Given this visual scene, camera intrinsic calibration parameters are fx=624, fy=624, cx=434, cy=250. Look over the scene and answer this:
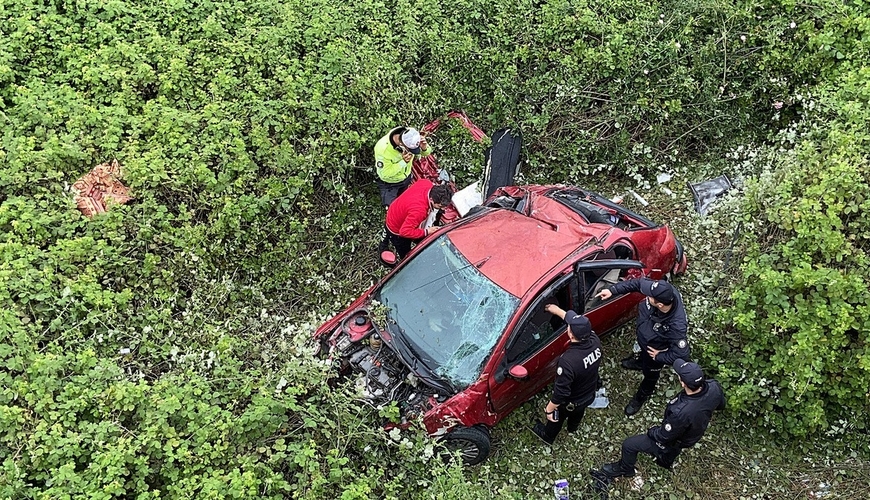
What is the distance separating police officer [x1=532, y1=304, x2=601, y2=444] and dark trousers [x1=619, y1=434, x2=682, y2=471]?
52cm

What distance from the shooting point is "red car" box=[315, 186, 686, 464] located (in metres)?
5.64

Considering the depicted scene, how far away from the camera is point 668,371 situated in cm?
673

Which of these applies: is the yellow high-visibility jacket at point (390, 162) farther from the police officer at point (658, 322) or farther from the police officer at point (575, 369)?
the police officer at point (658, 322)

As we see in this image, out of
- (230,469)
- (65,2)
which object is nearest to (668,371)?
(230,469)

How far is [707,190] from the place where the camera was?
8.16 metres

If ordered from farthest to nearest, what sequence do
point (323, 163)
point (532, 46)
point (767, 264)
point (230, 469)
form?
point (532, 46)
point (323, 163)
point (767, 264)
point (230, 469)

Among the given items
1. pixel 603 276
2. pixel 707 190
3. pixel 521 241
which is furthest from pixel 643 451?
pixel 707 190

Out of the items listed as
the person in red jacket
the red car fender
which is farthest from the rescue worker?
the red car fender

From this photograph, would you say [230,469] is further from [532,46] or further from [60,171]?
[532,46]

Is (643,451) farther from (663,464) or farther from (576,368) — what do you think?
(576,368)

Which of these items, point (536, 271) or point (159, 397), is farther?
point (536, 271)

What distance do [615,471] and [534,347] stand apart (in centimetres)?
141

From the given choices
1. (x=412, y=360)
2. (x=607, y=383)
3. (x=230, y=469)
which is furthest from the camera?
(x=607, y=383)

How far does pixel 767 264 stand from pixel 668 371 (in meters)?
1.50
